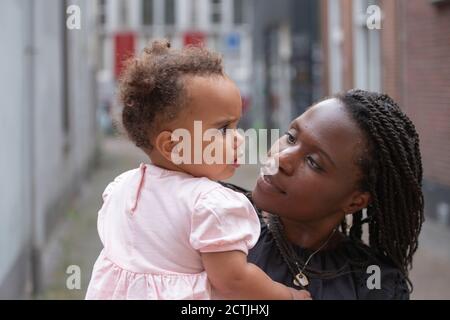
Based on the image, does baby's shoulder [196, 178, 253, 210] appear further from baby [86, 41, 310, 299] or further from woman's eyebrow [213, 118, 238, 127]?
woman's eyebrow [213, 118, 238, 127]

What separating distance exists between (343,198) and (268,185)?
211mm

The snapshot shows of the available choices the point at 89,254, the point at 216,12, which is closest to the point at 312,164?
the point at 89,254

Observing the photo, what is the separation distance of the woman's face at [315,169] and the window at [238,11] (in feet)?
103

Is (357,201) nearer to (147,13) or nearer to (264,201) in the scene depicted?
(264,201)

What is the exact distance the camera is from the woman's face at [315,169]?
1.80 metres

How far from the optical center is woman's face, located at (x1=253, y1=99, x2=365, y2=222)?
1.80 meters

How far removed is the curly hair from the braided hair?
41cm

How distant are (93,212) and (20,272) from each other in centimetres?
417

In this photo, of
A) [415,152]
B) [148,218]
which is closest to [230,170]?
[148,218]

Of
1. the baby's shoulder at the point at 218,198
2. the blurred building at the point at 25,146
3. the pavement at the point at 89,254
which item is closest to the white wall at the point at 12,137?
the blurred building at the point at 25,146

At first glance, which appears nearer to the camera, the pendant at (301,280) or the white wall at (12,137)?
the pendant at (301,280)

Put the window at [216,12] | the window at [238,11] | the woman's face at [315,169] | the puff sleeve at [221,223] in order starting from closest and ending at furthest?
the puff sleeve at [221,223], the woman's face at [315,169], the window at [238,11], the window at [216,12]

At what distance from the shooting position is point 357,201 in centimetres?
191

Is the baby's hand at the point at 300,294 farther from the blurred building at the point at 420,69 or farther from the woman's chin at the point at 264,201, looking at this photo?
the blurred building at the point at 420,69
